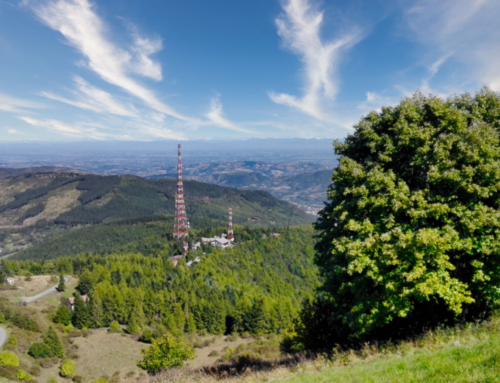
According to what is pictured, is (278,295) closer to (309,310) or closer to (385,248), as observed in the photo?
(309,310)

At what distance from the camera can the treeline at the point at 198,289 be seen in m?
72.9

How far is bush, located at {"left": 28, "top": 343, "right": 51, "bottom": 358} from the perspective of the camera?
161 ft

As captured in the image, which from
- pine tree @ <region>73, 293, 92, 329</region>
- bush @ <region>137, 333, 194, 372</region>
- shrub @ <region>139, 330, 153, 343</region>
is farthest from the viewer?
pine tree @ <region>73, 293, 92, 329</region>

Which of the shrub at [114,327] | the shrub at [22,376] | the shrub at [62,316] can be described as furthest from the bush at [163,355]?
the shrub at [62,316]

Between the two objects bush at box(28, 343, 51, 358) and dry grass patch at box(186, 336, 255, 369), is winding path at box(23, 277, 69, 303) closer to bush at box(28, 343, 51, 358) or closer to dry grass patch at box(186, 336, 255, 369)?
bush at box(28, 343, 51, 358)

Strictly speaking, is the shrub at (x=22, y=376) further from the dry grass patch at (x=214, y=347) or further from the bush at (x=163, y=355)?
the dry grass patch at (x=214, y=347)

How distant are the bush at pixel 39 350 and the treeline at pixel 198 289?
56.3ft

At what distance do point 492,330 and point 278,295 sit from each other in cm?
8684

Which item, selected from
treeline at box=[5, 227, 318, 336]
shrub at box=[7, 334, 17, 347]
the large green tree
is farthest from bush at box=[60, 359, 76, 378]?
the large green tree

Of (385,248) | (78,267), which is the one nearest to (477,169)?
(385,248)

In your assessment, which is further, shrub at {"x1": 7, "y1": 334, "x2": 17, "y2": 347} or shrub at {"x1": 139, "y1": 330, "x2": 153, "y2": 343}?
shrub at {"x1": 139, "y1": 330, "x2": 153, "y2": 343}

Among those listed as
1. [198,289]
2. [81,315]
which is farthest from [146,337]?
[198,289]

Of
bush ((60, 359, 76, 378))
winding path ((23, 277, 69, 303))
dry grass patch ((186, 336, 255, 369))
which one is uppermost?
bush ((60, 359, 76, 378))

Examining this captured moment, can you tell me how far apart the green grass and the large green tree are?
1.76 metres
